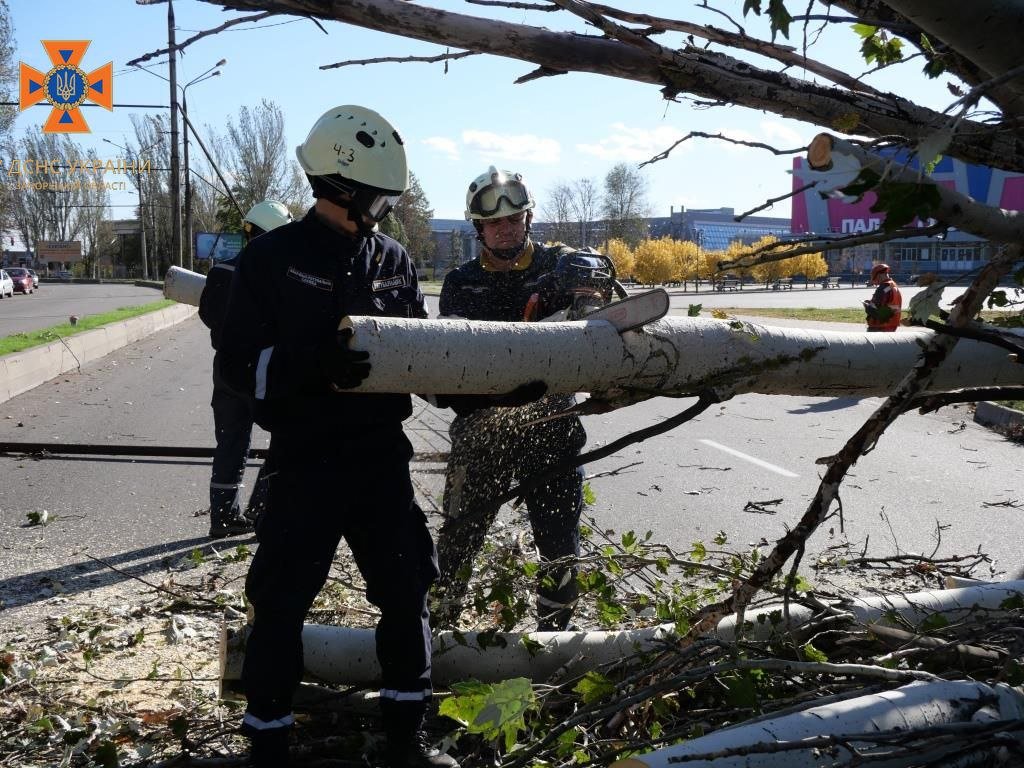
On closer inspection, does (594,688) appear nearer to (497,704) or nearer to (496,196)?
(497,704)

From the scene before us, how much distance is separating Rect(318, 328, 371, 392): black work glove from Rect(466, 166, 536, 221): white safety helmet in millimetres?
1610

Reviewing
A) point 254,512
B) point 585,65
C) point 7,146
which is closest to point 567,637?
point 585,65

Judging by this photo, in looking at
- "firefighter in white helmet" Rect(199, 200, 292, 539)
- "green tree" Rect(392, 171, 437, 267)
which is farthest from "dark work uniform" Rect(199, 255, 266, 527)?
"green tree" Rect(392, 171, 437, 267)

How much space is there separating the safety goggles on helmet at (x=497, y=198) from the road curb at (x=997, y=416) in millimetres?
7889

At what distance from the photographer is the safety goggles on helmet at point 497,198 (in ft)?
12.4

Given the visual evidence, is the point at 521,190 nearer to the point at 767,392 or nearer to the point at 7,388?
the point at 767,392

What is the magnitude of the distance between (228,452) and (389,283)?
3.11 metres

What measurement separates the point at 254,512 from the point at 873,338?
3633mm

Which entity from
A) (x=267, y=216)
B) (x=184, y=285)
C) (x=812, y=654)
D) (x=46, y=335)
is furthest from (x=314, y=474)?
(x=46, y=335)

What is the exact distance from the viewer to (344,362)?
2293mm

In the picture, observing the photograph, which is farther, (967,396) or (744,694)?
(967,396)

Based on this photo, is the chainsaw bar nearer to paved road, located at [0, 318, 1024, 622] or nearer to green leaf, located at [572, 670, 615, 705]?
green leaf, located at [572, 670, 615, 705]

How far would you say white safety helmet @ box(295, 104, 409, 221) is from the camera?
114 inches

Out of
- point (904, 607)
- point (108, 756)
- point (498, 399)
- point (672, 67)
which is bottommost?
point (108, 756)
